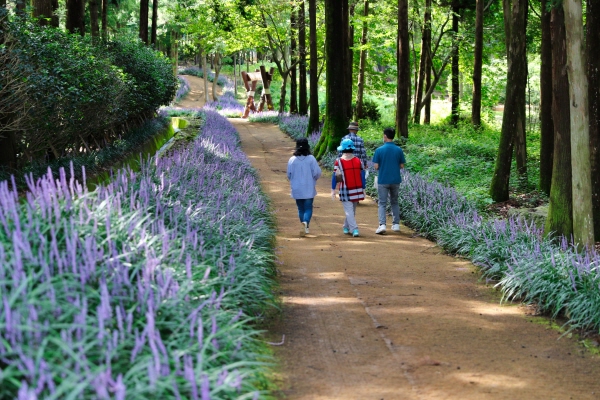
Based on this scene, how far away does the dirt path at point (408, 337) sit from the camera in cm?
502

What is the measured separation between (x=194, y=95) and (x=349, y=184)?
60.0 m

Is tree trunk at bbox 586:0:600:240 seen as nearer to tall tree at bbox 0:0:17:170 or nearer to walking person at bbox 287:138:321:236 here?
walking person at bbox 287:138:321:236

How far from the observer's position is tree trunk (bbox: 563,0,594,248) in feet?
26.1

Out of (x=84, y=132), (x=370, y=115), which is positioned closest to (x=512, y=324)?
(x=84, y=132)

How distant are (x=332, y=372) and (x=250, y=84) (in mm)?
39789

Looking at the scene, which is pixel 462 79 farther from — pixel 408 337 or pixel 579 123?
pixel 408 337

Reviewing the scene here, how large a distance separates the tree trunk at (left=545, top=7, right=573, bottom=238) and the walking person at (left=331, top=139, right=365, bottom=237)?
319 centimetres

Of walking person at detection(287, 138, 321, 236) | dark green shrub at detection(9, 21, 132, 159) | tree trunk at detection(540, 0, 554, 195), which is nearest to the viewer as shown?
walking person at detection(287, 138, 321, 236)

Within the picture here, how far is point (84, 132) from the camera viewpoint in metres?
16.7

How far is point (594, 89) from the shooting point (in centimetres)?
948

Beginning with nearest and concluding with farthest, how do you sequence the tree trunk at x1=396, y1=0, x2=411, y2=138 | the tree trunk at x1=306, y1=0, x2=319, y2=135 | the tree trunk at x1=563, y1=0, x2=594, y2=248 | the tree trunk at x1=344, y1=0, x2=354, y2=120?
the tree trunk at x1=563, y1=0, x2=594, y2=248
the tree trunk at x1=396, y1=0, x2=411, y2=138
the tree trunk at x1=306, y1=0, x2=319, y2=135
the tree trunk at x1=344, y1=0, x2=354, y2=120

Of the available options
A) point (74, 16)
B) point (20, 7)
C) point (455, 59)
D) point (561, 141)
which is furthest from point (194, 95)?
point (561, 141)

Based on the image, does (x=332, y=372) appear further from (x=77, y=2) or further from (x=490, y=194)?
(x=77, y=2)

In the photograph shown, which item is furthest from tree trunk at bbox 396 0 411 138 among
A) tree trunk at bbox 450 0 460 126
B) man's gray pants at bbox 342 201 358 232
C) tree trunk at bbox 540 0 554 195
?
man's gray pants at bbox 342 201 358 232
